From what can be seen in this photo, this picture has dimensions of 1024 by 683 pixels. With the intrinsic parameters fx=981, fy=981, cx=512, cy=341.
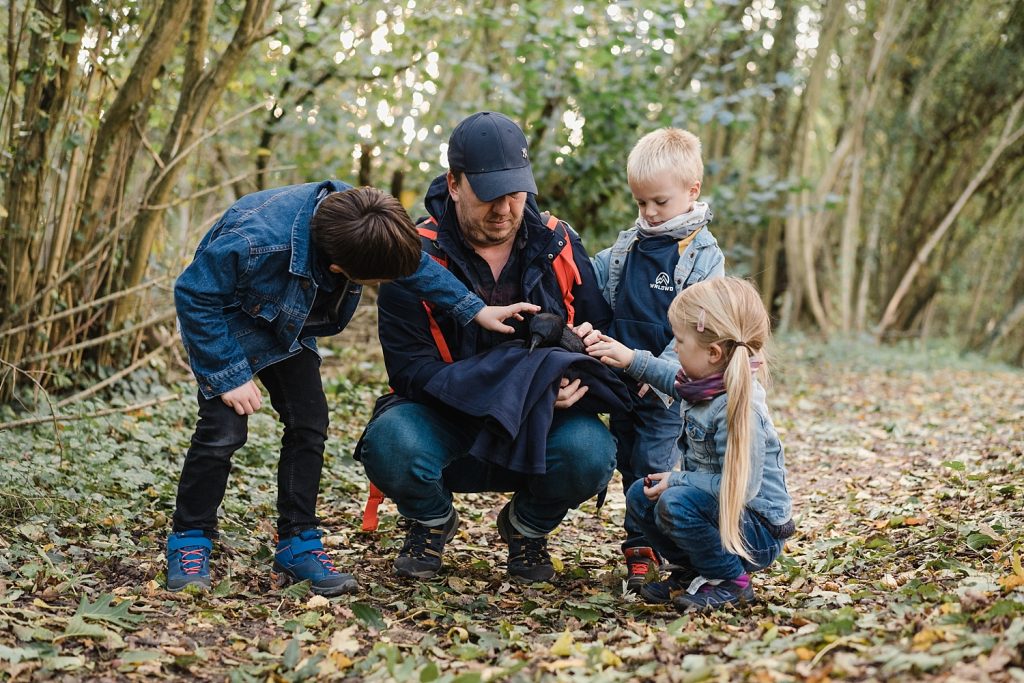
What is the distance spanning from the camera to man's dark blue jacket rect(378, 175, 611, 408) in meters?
3.51

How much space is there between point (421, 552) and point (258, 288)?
1.13 meters

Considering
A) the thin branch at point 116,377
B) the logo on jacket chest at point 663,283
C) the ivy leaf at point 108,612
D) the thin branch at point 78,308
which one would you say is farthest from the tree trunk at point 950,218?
the ivy leaf at point 108,612

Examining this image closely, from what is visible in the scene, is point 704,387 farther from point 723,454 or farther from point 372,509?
point 372,509

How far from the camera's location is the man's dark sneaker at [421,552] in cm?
355

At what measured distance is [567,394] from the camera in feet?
11.3

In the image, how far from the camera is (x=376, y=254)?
308 cm

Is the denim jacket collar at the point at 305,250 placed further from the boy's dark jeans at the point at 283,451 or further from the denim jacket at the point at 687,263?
the denim jacket at the point at 687,263

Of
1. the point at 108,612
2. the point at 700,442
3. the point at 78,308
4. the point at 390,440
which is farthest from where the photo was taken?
the point at 78,308

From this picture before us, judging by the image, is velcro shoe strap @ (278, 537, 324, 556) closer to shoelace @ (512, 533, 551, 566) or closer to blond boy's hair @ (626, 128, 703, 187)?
shoelace @ (512, 533, 551, 566)

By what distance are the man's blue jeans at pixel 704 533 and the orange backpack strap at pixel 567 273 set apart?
0.84m

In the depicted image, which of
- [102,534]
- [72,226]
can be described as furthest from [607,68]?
[102,534]

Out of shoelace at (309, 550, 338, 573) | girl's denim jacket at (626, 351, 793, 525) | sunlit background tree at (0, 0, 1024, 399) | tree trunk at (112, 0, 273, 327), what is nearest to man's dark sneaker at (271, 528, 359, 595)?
shoelace at (309, 550, 338, 573)

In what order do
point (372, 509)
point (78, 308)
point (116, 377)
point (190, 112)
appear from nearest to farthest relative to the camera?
point (372, 509) < point (78, 308) < point (116, 377) < point (190, 112)

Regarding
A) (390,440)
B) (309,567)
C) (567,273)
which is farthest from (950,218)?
(309,567)
